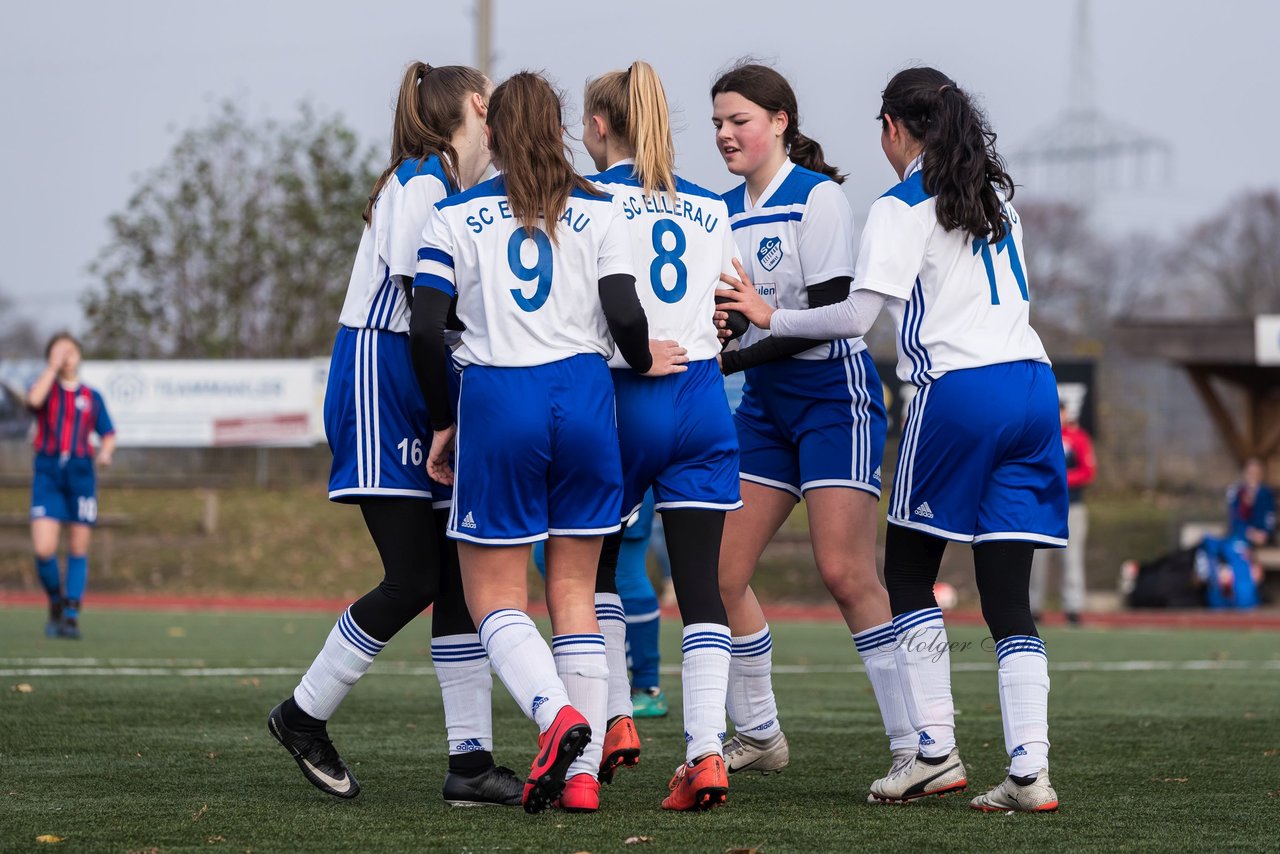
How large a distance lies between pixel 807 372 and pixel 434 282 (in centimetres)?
132

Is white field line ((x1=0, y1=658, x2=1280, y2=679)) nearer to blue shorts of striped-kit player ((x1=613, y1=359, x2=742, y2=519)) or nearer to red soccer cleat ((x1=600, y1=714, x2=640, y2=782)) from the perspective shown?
red soccer cleat ((x1=600, y1=714, x2=640, y2=782))

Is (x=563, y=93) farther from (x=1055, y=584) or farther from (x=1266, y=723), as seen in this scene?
(x=1055, y=584)

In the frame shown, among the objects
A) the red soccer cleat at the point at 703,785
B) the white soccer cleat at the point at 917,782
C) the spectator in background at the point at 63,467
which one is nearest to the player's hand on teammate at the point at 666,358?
the red soccer cleat at the point at 703,785

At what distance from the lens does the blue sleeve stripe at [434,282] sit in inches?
160

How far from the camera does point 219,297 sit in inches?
1051

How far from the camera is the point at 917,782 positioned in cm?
444

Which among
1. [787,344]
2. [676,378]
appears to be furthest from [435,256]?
[787,344]

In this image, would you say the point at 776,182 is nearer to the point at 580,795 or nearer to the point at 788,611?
the point at 580,795

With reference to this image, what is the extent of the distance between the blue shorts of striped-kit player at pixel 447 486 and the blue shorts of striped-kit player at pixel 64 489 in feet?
24.1

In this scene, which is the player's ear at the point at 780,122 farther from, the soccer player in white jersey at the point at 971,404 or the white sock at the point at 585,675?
Answer: the white sock at the point at 585,675

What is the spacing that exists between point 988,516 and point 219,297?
2396 cm

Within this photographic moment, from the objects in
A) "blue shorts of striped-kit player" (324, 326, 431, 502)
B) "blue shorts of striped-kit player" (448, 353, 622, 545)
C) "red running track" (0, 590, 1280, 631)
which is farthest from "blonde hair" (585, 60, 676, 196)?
"red running track" (0, 590, 1280, 631)

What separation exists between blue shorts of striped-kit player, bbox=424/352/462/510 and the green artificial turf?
85 cm

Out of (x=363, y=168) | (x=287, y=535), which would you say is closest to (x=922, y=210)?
(x=287, y=535)
